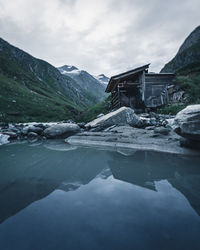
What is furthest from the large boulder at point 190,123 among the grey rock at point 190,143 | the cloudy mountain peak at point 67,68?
the cloudy mountain peak at point 67,68

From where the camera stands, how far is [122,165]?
9.38 feet

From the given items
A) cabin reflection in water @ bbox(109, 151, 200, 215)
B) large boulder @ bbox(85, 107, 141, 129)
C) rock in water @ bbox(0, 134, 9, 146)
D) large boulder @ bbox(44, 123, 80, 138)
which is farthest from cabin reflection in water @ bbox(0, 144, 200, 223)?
large boulder @ bbox(85, 107, 141, 129)

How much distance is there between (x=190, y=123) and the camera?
3.15m

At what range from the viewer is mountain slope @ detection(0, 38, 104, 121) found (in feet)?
53.0

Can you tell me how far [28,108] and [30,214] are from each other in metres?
18.9

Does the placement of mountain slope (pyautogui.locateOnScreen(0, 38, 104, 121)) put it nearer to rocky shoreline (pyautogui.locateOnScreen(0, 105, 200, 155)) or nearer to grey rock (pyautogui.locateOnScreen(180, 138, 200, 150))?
rocky shoreline (pyautogui.locateOnScreen(0, 105, 200, 155))

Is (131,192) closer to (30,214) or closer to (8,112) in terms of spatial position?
(30,214)

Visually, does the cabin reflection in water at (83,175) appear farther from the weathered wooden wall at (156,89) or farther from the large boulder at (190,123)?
the weathered wooden wall at (156,89)

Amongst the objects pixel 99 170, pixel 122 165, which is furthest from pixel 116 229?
pixel 122 165

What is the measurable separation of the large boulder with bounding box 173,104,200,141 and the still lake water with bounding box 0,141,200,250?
0.77 m

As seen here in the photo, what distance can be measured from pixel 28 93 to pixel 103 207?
29.8 meters

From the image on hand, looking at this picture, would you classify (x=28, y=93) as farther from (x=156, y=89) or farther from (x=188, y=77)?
(x=188, y=77)

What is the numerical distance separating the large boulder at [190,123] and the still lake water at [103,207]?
767 mm

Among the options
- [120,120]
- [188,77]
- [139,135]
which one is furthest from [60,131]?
[188,77]
